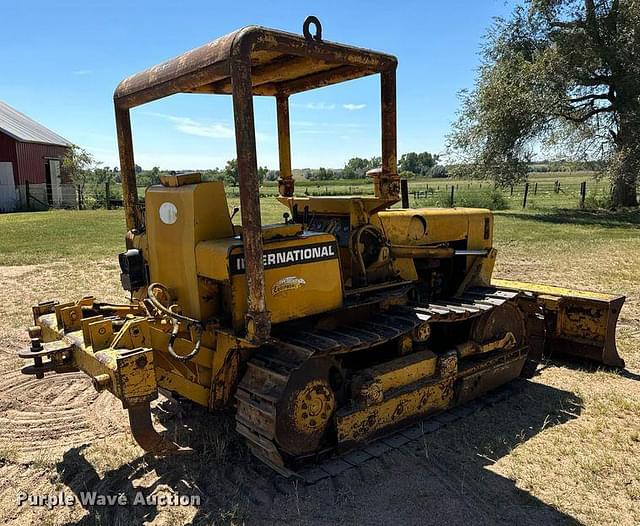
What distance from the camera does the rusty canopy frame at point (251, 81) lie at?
355 cm

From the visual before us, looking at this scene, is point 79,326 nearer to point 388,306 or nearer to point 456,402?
point 388,306

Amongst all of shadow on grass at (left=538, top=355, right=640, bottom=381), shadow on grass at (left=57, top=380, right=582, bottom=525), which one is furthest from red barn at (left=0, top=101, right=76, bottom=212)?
shadow on grass at (left=538, top=355, right=640, bottom=381)

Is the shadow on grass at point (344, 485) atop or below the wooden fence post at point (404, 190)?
below

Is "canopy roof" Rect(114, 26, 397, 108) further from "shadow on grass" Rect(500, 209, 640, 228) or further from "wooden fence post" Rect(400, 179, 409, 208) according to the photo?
"shadow on grass" Rect(500, 209, 640, 228)

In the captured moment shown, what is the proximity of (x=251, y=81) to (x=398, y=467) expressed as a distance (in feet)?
9.95

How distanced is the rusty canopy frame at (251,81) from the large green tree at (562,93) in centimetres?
2152

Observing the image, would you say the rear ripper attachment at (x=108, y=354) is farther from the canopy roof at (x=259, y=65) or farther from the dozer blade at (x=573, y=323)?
the dozer blade at (x=573, y=323)

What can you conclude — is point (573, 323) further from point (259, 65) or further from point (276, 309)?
point (259, 65)

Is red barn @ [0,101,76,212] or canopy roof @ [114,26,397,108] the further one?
red barn @ [0,101,76,212]

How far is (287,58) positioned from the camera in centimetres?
455

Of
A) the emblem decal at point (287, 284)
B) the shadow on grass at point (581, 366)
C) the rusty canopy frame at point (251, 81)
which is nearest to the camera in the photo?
the rusty canopy frame at point (251, 81)

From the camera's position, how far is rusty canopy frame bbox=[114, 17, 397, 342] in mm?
3551

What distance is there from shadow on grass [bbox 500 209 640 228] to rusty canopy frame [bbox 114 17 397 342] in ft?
62.7

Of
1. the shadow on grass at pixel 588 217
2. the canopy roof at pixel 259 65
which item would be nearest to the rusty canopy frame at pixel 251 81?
the canopy roof at pixel 259 65
